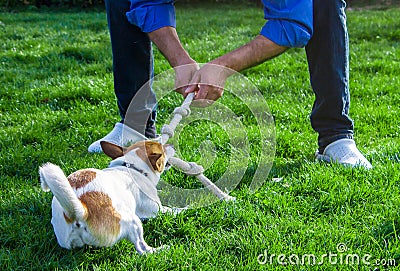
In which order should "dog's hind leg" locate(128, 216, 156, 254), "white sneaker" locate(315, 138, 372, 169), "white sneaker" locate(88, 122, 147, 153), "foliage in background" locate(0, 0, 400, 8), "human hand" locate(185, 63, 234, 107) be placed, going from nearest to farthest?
"dog's hind leg" locate(128, 216, 156, 254), "human hand" locate(185, 63, 234, 107), "white sneaker" locate(315, 138, 372, 169), "white sneaker" locate(88, 122, 147, 153), "foliage in background" locate(0, 0, 400, 8)

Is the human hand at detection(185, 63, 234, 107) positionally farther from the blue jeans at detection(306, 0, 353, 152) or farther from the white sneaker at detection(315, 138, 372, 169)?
the white sneaker at detection(315, 138, 372, 169)

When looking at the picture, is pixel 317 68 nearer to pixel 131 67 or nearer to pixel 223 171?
pixel 223 171

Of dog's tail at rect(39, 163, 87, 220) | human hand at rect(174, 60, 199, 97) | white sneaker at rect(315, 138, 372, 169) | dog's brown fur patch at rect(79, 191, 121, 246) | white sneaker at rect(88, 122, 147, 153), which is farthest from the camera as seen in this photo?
white sneaker at rect(88, 122, 147, 153)

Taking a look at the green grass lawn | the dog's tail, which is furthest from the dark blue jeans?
the dog's tail

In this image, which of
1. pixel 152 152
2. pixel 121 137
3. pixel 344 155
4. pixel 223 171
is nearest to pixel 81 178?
pixel 152 152

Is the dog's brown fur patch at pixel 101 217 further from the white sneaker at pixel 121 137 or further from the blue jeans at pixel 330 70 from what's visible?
the blue jeans at pixel 330 70

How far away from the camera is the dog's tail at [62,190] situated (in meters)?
1.90

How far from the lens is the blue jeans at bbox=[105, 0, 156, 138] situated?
10.8ft

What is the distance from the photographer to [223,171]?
3.06 meters

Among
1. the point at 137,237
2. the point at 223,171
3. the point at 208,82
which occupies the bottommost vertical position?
the point at 223,171

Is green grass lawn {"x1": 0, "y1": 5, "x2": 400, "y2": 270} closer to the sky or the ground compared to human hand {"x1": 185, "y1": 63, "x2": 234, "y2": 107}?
closer to the ground

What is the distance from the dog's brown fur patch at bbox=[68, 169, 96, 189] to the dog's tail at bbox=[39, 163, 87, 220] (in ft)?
0.47

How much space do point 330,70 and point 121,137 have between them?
4.29ft

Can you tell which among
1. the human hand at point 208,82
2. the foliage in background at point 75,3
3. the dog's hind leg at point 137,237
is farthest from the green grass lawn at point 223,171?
the foliage in background at point 75,3
